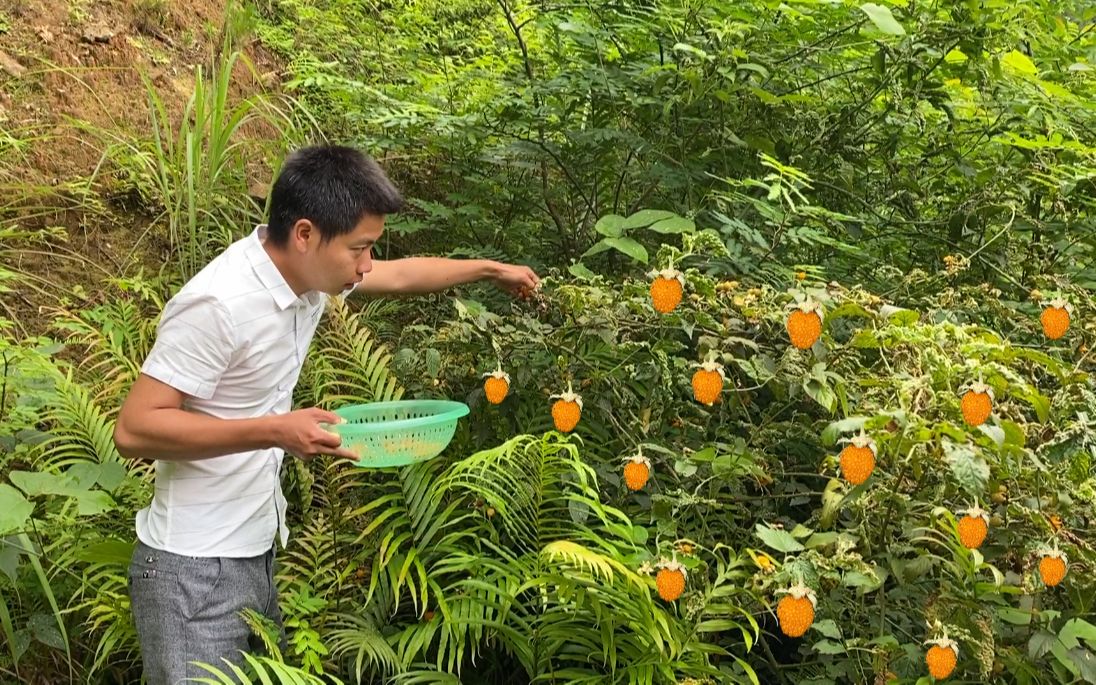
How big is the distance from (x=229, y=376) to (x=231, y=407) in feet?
0.26

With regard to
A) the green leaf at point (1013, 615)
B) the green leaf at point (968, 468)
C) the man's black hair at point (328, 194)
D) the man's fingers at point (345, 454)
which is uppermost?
the man's black hair at point (328, 194)

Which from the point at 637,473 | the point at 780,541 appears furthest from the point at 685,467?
the point at 780,541

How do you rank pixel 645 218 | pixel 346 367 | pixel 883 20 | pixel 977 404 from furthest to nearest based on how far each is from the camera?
pixel 346 367, pixel 645 218, pixel 883 20, pixel 977 404

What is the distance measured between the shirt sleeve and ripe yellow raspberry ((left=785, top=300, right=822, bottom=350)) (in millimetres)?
1098

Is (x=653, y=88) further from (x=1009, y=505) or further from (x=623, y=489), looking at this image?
(x=1009, y=505)

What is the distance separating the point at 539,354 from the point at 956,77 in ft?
6.20

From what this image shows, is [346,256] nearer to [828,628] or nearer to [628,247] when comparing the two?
[628,247]

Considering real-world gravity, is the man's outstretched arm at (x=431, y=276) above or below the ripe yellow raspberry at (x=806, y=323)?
below

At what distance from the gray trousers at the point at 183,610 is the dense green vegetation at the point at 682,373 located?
15 centimetres

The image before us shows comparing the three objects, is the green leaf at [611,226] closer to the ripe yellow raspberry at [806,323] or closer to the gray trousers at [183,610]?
the ripe yellow raspberry at [806,323]

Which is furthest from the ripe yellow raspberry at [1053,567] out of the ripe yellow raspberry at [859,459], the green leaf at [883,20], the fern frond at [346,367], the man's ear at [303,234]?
the fern frond at [346,367]

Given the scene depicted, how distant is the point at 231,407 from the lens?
1.87 m

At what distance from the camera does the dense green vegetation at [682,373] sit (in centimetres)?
185

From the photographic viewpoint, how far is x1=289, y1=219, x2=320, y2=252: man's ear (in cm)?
180
